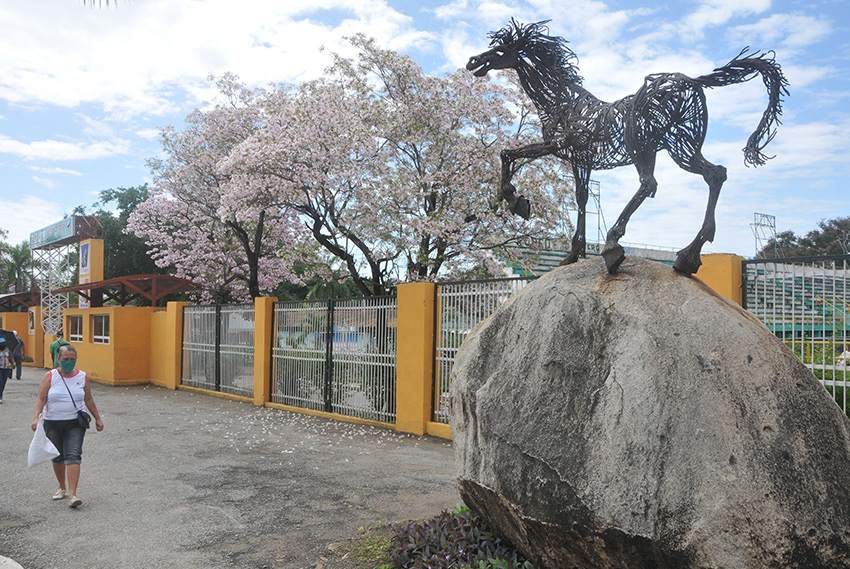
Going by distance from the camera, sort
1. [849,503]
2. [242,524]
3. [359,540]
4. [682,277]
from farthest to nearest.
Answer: [242,524] → [359,540] → [682,277] → [849,503]

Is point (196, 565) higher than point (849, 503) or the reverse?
the reverse

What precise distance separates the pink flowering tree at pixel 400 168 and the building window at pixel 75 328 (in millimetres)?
10700

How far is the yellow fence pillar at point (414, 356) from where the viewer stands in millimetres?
9492

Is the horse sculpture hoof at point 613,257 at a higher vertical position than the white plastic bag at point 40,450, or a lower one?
higher

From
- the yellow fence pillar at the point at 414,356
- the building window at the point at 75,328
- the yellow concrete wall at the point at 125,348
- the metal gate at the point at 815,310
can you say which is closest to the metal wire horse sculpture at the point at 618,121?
the metal gate at the point at 815,310

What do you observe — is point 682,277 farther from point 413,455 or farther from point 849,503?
point 413,455

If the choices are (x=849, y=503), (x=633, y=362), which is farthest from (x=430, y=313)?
(x=849, y=503)

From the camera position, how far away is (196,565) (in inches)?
181

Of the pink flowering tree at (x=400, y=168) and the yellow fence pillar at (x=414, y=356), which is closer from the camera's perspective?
the yellow fence pillar at (x=414, y=356)

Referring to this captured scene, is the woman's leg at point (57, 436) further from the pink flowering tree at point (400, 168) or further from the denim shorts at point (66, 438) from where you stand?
the pink flowering tree at point (400, 168)

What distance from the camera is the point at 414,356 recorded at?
9.62 m

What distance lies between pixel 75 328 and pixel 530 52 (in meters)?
20.8

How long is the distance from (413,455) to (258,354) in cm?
608

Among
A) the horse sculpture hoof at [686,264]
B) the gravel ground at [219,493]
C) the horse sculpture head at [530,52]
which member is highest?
the horse sculpture head at [530,52]
